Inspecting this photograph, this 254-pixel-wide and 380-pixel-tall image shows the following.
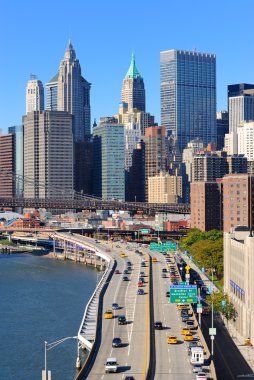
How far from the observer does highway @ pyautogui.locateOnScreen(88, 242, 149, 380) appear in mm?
43031

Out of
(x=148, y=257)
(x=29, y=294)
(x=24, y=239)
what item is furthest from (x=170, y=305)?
(x=24, y=239)

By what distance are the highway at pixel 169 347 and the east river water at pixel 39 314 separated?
572 cm

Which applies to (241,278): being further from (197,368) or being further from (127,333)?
(197,368)

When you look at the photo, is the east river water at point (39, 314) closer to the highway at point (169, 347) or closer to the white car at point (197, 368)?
the highway at point (169, 347)

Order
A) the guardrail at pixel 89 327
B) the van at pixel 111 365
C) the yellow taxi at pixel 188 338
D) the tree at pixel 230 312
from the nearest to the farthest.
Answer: the van at pixel 111 365, the yellow taxi at pixel 188 338, the guardrail at pixel 89 327, the tree at pixel 230 312

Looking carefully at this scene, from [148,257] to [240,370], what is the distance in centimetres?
6109

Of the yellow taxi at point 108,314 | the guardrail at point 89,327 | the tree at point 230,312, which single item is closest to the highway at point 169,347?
the yellow taxi at point 108,314

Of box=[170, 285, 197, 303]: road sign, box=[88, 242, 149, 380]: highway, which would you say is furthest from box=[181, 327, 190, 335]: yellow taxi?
box=[170, 285, 197, 303]: road sign

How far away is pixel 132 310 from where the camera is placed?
6241 centimetres

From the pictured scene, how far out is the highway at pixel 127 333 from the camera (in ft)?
141

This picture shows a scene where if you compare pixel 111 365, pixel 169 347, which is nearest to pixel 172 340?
pixel 169 347

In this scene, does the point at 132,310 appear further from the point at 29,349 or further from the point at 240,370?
the point at 240,370

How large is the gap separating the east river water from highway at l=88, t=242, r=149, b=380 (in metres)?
2.86

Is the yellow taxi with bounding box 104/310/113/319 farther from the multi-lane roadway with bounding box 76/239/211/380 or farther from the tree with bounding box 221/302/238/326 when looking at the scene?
the tree with bounding box 221/302/238/326
